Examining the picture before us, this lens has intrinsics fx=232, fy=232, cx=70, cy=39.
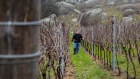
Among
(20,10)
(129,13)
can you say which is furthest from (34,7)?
(129,13)

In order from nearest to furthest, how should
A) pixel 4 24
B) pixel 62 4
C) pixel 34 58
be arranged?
pixel 4 24
pixel 34 58
pixel 62 4

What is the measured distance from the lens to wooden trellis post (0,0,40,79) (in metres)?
1.10

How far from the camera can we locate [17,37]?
3.67 ft

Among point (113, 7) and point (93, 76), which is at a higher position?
point (113, 7)

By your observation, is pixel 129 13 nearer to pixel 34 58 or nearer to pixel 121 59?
pixel 121 59

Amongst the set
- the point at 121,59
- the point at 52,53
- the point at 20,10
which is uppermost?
the point at 20,10

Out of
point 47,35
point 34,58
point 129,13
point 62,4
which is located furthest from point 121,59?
point 62,4

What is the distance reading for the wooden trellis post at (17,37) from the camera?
3.61 ft

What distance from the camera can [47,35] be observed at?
15.2ft

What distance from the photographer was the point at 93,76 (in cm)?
671

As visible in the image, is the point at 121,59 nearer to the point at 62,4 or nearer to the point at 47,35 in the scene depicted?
the point at 47,35

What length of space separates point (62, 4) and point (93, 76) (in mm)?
41481

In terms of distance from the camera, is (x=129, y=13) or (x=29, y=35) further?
(x=129, y=13)

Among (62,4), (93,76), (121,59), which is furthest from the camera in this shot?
(62,4)
